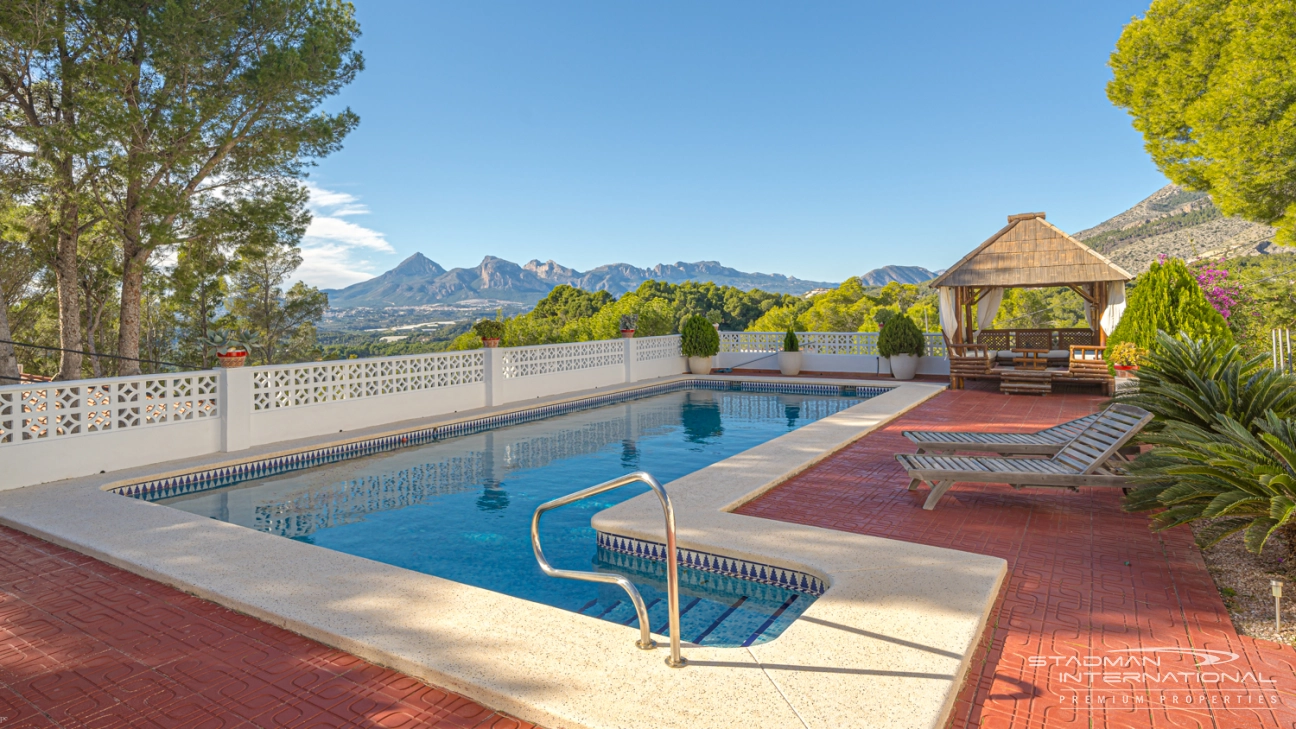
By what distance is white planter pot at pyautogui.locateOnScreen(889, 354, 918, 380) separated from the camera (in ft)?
48.6

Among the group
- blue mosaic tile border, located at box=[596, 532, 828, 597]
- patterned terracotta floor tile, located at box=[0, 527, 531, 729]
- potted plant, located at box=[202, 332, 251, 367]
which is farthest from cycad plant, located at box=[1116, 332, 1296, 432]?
potted plant, located at box=[202, 332, 251, 367]

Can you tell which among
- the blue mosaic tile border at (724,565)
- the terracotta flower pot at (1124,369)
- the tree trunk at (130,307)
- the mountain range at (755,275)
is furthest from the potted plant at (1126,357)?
the tree trunk at (130,307)

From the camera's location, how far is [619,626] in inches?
125

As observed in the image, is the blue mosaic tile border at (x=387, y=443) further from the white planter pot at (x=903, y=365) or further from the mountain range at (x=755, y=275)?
the mountain range at (x=755, y=275)

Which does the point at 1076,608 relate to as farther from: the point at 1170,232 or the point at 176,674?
the point at 1170,232

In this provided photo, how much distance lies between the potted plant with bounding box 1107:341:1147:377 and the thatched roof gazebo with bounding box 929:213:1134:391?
3.29 m

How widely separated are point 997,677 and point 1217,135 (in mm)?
13622

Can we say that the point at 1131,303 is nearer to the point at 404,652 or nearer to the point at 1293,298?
the point at 1293,298

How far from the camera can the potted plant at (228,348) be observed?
7.46 meters

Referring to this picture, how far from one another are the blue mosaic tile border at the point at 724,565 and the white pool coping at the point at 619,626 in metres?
0.07

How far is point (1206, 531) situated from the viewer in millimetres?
3562

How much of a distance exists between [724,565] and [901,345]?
38.7ft

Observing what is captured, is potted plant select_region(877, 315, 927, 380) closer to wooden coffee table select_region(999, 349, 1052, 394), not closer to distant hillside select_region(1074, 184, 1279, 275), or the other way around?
wooden coffee table select_region(999, 349, 1052, 394)

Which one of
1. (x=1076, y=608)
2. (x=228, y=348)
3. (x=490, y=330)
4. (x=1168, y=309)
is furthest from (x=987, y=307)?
(x=228, y=348)
